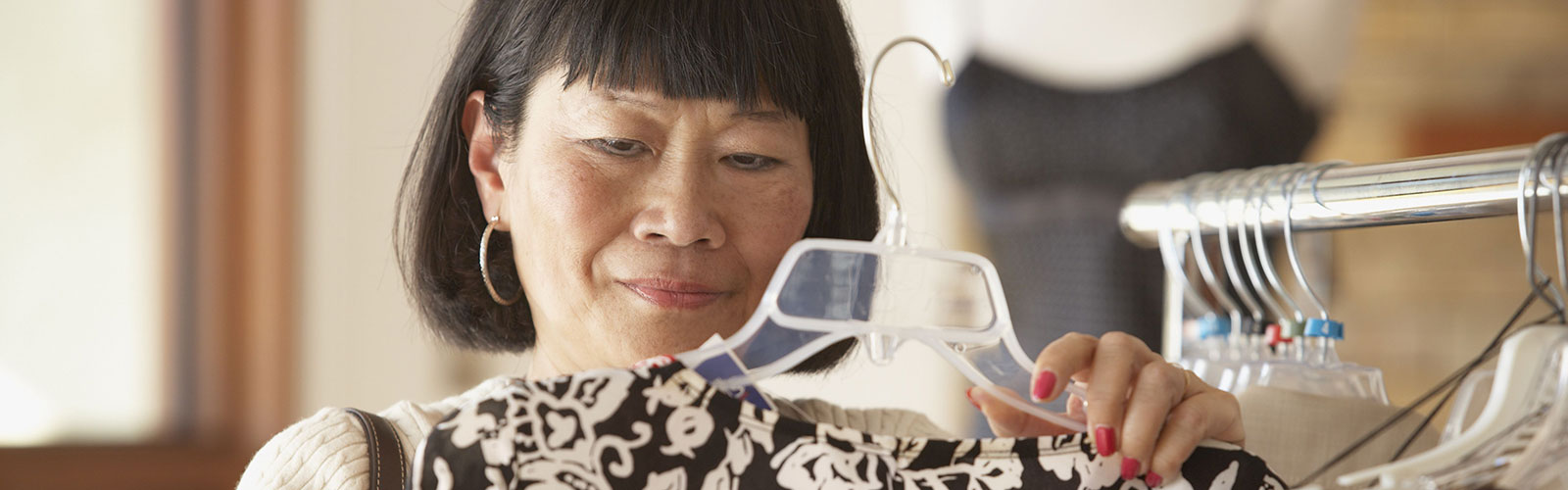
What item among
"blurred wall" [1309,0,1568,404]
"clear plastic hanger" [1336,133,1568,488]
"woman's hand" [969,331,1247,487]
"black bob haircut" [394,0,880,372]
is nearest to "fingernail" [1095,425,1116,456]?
"woman's hand" [969,331,1247,487]

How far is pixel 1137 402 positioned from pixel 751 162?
0.33 m

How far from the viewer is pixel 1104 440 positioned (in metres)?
0.68

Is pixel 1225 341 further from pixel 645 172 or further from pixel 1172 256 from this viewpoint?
pixel 645 172

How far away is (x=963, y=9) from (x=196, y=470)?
5.35 ft

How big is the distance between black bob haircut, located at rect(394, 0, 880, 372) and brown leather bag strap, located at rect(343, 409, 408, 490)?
236 millimetres

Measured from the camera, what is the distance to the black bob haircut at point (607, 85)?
2.79 feet

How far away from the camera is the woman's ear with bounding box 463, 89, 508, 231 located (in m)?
0.99

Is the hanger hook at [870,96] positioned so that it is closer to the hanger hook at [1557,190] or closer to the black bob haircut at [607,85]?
the black bob haircut at [607,85]

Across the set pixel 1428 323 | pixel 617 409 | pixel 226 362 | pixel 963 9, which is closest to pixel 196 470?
pixel 226 362

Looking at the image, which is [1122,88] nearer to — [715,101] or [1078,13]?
[1078,13]

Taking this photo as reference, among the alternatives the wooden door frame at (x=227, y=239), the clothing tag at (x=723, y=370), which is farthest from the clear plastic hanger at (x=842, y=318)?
the wooden door frame at (x=227, y=239)

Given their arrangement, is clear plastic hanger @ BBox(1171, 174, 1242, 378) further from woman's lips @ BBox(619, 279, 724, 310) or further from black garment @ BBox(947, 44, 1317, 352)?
woman's lips @ BBox(619, 279, 724, 310)

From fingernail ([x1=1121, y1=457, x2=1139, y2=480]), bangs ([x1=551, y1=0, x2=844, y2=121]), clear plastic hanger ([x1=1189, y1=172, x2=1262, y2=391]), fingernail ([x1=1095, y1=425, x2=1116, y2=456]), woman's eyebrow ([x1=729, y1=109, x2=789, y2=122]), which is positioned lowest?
fingernail ([x1=1121, y1=457, x2=1139, y2=480])

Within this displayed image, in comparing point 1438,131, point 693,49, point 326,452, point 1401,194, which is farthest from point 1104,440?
point 1438,131
